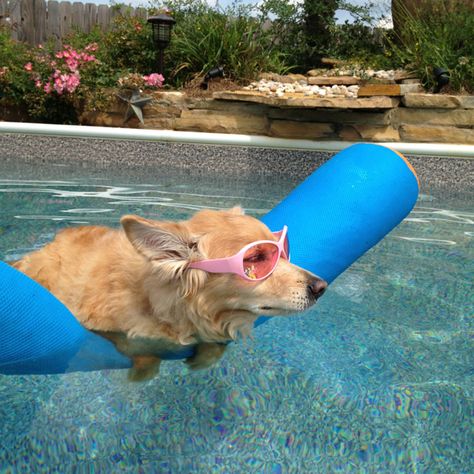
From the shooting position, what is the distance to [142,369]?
3.47 meters

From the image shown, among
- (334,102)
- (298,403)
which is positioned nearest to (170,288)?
(298,403)

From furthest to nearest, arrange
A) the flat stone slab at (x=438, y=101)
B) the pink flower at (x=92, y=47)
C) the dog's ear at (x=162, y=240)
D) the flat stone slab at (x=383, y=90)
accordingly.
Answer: the pink flower at (x=92, y=47)
the flat stone slab at (x=383, y=90)
the flat stone slab at (x=438, y=101)
the dog's ear at (x=162, y=240)

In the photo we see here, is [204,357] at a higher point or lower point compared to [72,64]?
lower

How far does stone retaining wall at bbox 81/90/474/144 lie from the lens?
9898 millimetres

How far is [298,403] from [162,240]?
1169 mm

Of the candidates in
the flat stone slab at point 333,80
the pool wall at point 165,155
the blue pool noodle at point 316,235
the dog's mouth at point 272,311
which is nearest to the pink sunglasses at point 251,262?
the dog's mouth at point 272,311

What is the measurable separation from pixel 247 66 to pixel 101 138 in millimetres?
3446

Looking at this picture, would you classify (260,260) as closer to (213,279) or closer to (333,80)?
(213,279)

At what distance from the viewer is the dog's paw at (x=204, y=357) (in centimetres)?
364

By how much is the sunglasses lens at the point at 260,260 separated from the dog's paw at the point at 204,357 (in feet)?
2.14

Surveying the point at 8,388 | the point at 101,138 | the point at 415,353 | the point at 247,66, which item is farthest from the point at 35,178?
the point at 415,353

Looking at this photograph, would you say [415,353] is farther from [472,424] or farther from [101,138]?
[101,138]

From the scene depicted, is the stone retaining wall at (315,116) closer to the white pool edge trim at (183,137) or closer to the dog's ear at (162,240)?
Answer: the white pool edge trim at (183,137)

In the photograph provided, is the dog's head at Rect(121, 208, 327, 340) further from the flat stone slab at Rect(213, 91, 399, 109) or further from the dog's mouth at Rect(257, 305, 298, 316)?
the flat stone slab at Rect(213, 91, 399, 109)
